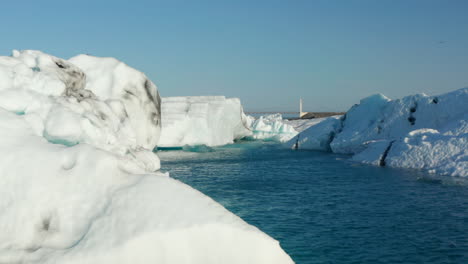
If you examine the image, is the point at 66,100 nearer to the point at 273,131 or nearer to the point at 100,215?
→ the point at 100,215

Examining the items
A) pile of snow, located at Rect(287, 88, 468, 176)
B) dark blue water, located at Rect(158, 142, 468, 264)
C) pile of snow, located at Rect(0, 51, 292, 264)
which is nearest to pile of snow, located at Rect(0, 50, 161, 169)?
pile of snow, located at Rect(0, 51, 292, 264)

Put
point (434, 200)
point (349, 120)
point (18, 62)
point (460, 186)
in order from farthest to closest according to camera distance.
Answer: point (349, 120) < point (460, 186) < point (434, 200) < point (18, 62)

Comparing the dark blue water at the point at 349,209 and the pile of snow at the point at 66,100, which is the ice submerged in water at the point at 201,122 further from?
the pile of snow at the point at 66,100

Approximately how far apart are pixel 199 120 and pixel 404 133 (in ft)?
41.4

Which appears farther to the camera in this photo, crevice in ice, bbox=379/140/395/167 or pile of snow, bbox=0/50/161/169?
crevice in ice, bbox=379/140/395/167

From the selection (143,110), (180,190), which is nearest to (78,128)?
(180,190)

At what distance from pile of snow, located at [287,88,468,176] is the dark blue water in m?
1.07

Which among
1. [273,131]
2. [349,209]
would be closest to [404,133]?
[349,209]

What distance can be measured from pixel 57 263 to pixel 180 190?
130 cm

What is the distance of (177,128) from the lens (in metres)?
26.9

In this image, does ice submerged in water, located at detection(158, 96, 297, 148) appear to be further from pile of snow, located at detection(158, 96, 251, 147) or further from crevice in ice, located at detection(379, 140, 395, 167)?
crevice in ice, located at detection(379, 140, 395, 167)

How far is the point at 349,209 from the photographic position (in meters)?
9.45

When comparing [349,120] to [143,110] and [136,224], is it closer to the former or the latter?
[143,110]

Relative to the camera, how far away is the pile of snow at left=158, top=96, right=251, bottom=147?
88.1 ft
